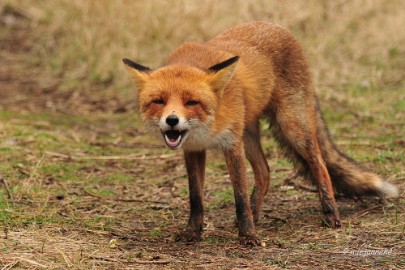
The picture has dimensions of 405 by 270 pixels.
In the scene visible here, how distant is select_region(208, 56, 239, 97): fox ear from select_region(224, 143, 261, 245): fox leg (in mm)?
581

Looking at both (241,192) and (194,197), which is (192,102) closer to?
(241,192)

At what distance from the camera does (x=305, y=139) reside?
7.23 m

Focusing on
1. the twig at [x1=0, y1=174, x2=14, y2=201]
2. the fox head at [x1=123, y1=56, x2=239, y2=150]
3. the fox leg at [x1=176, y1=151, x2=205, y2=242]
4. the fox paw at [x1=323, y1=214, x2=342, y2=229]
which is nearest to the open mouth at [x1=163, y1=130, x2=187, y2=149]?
the fox head at [x1=123, y1=56, x2=239, y2=150]

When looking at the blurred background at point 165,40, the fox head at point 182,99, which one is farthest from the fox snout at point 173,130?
the blurred background at point 165,40

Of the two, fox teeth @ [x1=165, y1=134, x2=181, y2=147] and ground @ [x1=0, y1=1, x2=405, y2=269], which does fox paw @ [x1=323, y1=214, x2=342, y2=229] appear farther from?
fox teeth @ [x1=165, y1=134, x2=181, y2=147]

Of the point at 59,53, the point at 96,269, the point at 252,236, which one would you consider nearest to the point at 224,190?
the point at 252,236

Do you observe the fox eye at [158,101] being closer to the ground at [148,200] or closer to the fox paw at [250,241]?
the ground at [148,200]

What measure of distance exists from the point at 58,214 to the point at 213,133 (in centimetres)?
193

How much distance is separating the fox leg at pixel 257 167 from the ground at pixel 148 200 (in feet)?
0.66

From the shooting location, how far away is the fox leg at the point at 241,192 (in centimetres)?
638

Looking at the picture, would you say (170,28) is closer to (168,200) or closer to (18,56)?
(18,56)

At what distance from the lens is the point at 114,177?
884 centimetres

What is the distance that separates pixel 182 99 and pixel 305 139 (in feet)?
5.92

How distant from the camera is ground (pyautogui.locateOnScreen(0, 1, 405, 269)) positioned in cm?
584
